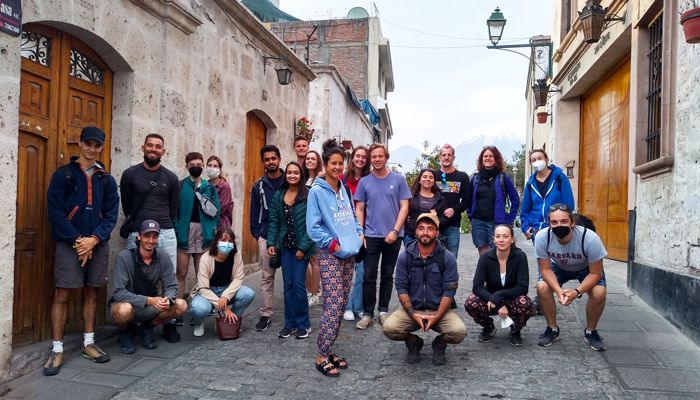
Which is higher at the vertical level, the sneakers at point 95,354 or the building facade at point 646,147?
the building facade at point 646,147

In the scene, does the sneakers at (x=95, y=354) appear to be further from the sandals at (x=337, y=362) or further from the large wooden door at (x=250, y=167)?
the large wooden door at (x=250, y=167)

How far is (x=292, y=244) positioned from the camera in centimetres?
509

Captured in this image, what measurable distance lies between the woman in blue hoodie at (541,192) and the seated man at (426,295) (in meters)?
1.75

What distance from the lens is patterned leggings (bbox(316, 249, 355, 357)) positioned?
414cm

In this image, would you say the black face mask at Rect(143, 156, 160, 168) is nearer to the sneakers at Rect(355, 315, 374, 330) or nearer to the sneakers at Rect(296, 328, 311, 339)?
the sneakers at Rect(296, 328, 311, 339)

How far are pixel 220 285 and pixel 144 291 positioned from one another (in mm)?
759

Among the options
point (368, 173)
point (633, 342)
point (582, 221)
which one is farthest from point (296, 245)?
point (633, 342)

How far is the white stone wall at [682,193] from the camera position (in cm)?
491

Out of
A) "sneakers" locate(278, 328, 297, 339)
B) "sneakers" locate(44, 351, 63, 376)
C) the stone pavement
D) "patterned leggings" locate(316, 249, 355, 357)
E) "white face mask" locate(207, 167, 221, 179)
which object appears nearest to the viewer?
the stone pavement

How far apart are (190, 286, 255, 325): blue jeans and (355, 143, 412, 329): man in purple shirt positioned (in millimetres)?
1157

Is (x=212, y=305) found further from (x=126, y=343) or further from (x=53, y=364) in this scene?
(x=53, y=364)

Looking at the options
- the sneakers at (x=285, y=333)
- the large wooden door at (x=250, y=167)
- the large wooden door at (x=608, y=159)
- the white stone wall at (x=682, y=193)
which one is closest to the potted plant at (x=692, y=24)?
the white stone wall at (x=682, y=193)

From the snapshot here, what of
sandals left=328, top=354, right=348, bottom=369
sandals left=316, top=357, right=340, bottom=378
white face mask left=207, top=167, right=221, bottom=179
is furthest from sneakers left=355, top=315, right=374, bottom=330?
white face mask left=207, top=167, right=221, bottom=179

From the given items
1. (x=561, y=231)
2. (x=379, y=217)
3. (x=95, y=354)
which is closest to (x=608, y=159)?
(x=561, y=231)
